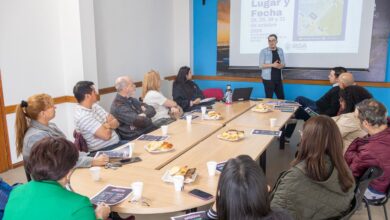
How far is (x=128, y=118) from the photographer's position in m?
3.55

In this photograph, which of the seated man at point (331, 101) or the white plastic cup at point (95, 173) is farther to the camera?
the seated man at point (331, 101)

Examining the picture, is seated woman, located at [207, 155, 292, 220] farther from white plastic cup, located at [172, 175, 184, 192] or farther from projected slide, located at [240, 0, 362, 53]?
projected slide, located at [240, 0, 362, 53]

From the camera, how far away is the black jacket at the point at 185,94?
5004mm

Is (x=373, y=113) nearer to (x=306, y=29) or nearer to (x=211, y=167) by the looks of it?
(x=211, y=167)

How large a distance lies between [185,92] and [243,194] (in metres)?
4.04

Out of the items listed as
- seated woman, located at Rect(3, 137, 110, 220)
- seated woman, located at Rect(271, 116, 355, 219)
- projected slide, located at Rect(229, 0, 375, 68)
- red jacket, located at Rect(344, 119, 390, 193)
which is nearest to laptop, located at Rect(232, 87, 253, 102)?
projected slide, located at Rect(229, 0, 375, 68)

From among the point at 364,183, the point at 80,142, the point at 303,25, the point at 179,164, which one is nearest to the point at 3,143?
the point at 80,142

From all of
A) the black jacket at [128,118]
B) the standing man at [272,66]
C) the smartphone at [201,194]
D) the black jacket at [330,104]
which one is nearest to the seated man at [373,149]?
the smartphone at [201,194]

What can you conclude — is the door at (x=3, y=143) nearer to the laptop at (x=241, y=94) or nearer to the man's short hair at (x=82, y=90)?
the man's short hair at (x=82, y=90)

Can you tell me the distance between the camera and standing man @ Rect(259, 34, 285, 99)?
6164 mm

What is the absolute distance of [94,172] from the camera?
1997 millimetres

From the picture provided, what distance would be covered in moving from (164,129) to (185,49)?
183 inches

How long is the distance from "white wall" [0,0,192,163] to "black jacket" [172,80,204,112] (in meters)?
1.21

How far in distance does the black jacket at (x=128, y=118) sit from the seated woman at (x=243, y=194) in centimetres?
243
